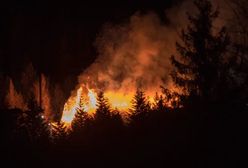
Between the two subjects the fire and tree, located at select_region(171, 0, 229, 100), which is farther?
the fire

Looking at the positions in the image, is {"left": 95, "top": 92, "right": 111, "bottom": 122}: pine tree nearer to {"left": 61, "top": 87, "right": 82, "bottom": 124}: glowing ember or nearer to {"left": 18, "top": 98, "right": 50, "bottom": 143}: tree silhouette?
{"left": 18, "top": 98, "right": 50, "bottom": 143}: tree silhouette

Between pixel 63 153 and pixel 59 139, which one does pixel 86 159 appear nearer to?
pixel 63 153

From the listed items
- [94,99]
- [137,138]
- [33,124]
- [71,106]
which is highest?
[71,106]

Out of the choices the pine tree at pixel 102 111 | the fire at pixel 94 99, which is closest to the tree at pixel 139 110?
the pine tree at pixel 102 111

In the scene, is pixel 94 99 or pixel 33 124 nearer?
pixel 33 124

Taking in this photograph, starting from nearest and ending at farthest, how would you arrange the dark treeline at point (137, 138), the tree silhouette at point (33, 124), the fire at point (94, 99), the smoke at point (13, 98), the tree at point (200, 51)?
the dark treeline at point (137, 138), the tree silhouette at point (33, 124), the smoke at point (13, 98), the tree at point (200, 51), the fire at point (94, 99)

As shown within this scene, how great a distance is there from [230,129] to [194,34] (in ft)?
46.5

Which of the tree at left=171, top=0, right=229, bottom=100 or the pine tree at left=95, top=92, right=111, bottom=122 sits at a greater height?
the tree at left=171, top=0, right=229, bottom=100

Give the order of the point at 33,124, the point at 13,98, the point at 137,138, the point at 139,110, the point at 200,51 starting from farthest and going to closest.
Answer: the point at 200,51
the point at 13,98
the point at 33,124
the point at 139,110
the point at 137,138

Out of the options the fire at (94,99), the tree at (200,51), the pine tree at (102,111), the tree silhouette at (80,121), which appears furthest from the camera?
the fire at (94,99)

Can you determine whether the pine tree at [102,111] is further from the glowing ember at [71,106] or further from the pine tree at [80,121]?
the glowing ember at [71,106]

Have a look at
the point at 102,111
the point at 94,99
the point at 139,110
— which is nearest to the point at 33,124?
the point at 102,111

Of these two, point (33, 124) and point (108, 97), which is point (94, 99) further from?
point (33, 124)

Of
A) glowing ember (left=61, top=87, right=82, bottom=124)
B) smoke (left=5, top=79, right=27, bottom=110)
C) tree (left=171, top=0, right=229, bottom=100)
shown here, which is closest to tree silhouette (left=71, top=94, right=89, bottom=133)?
smoke (left=5, top=79, right=27, bottom=110)
